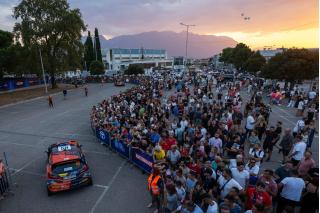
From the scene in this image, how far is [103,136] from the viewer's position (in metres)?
14.2

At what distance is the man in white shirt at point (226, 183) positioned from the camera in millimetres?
6558

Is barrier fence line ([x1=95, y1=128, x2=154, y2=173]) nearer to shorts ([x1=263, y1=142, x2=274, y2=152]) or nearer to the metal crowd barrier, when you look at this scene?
the metal crowd barrier

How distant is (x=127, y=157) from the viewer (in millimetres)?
12023

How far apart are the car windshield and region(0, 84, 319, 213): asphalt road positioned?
0.97m

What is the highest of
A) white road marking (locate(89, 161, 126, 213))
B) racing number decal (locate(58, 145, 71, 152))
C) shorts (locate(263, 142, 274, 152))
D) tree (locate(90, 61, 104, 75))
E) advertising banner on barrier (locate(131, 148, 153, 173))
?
tree (locate(90, 61, 104, 75))

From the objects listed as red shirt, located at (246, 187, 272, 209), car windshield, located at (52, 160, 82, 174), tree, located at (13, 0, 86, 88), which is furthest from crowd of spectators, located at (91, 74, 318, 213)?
tree, located at (13, 0, 86, 88)

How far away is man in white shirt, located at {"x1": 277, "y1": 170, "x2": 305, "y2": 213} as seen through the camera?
632cm

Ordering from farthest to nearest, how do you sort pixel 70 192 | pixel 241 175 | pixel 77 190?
1. pixel 77 190
2. pixel 70 192
3. pixel 241 175

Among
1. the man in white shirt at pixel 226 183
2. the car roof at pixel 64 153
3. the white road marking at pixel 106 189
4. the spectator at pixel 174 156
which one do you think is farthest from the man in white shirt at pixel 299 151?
the car roof at pixel 64 153

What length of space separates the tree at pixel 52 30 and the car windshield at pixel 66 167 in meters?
35.6

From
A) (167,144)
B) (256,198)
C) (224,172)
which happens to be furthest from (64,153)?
(256,198)

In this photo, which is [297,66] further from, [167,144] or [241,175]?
[241,175]

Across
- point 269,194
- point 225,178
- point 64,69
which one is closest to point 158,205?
point 225,178

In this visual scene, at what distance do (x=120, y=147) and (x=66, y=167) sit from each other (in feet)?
11.8
